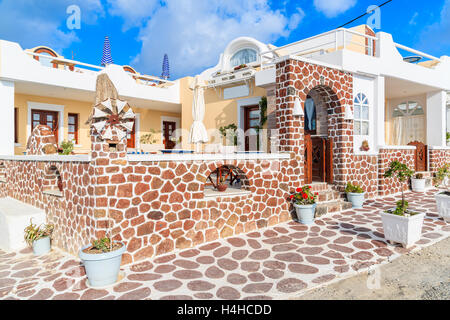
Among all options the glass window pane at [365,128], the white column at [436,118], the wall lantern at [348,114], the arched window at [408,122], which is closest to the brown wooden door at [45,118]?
the wall lantern at [348,114]

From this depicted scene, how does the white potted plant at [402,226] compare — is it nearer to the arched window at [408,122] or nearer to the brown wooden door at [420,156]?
the brown wooden door at [420,156]

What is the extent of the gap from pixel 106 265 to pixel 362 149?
795cm

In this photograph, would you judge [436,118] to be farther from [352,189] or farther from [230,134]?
[230,134]

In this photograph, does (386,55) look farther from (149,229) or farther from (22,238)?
(22,238)

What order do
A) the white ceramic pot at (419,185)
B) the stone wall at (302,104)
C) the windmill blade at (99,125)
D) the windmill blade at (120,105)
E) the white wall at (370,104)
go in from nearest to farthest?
the windmill blade at (99,125) < the windmill blade at (120,105) < the stone wall at (302,104) < the white wall at (370,104) < the white ceramic pot at (419,185)

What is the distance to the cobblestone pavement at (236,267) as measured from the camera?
3607 millimetres

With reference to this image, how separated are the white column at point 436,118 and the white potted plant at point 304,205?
863 centimetres

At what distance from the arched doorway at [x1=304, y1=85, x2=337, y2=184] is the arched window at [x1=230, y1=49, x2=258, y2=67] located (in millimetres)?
4142

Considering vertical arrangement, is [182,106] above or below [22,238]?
above

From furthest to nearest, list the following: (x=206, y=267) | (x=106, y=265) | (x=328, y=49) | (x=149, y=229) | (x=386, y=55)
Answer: (x=328, y=49) → (x=386, y=55) → (x=149, y=229) → (x=206, y=267) → (x=106, y=265)

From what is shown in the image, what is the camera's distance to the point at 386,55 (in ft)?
31.2

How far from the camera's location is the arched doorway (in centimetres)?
766

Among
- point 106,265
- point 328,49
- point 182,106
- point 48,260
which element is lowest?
point 48,260
